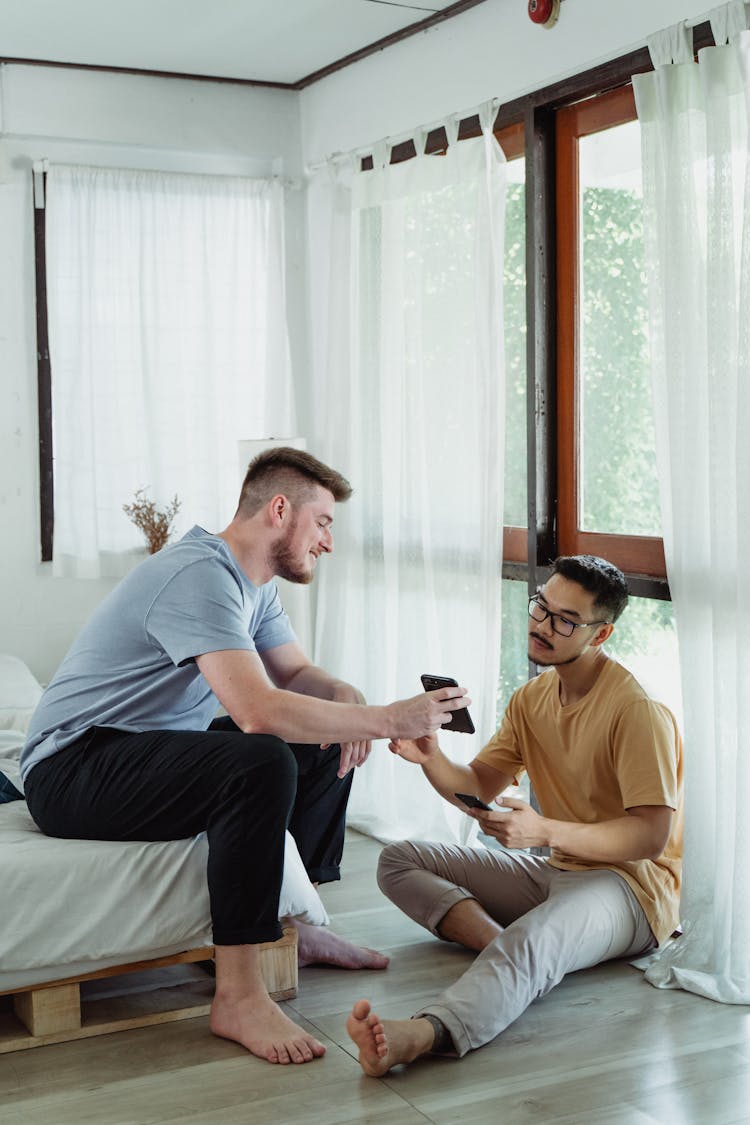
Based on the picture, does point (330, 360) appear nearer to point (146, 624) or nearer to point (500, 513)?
point (500, 513)

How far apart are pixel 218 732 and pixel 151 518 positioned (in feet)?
6.74

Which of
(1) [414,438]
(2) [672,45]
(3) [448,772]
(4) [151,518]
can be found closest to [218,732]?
(3) [448,772]

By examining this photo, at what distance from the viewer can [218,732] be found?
2.65 m

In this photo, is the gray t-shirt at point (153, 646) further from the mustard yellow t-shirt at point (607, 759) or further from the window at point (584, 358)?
the window at point (584, 358)

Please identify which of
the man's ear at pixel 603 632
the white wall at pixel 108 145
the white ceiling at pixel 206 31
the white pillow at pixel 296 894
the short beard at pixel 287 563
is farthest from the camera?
the white wall at pixel 108 145

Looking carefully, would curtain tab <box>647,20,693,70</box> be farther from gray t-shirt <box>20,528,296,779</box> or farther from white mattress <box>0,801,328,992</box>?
white mattress <box>0,801,328,992</box>

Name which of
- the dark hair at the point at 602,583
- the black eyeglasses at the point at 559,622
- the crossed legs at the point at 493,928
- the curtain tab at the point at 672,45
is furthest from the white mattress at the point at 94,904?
the curtain tab at the point at 672,45

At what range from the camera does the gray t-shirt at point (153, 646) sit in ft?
8.57

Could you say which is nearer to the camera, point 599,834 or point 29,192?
point 599,834

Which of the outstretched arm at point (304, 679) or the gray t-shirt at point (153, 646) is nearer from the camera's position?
the gray t-shirt at point (153, 646)

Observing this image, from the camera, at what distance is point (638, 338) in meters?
3.33

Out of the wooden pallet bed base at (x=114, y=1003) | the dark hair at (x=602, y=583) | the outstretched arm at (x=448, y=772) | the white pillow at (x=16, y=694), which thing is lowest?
the wooden pallet bed base at (x=114, y=1003)

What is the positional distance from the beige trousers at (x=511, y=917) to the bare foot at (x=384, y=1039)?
0.22ft

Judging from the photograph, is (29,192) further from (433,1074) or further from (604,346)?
(433,1074)
